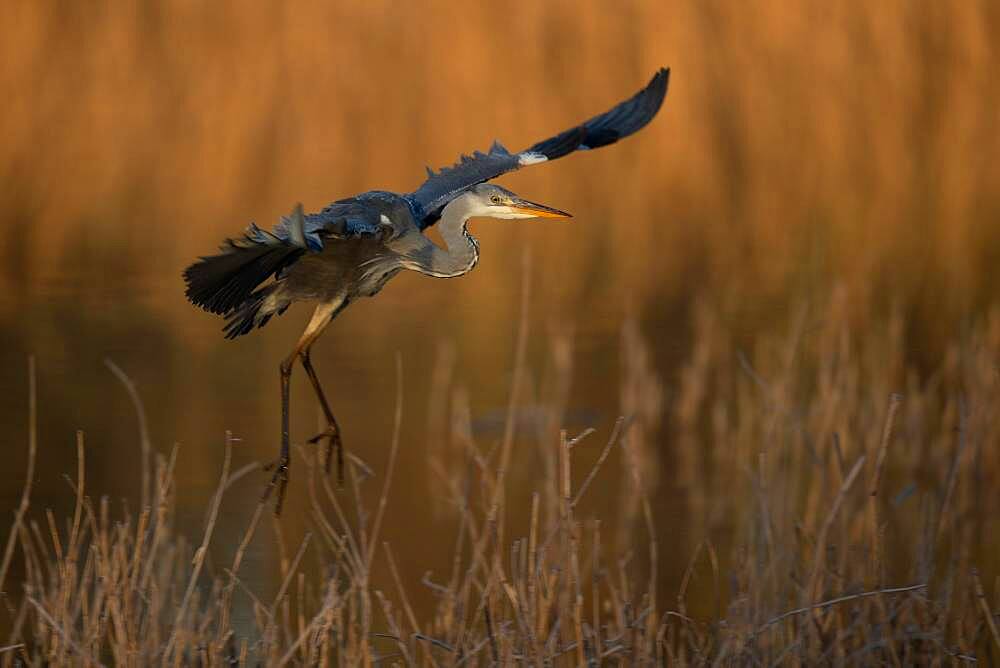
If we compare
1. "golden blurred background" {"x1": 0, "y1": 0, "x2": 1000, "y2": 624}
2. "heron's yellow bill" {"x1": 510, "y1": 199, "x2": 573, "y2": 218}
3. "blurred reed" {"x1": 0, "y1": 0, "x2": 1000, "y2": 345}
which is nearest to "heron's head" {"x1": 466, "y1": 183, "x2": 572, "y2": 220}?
"heron's yellow bill" {"x1": 510, "y1": 199, "x2": 573, "y2": 218}

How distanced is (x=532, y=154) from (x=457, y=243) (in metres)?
0.29

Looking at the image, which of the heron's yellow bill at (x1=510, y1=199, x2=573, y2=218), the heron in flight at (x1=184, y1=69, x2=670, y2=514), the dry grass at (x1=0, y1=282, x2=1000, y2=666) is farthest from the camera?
the heron's yellow bill at (x1=510, y1=199, x2=573, y2=218)

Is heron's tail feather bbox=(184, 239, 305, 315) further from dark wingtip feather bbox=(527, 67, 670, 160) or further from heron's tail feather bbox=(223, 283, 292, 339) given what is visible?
dark wingtip feather bbox=(527, 67, 670, 160)

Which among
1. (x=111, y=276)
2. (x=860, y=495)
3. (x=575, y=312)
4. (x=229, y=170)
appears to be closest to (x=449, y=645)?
(x=860, y=495)

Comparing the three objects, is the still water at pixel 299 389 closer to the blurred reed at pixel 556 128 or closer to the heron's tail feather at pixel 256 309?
the blurred reed at pixel 556 128

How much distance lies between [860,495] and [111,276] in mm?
5838

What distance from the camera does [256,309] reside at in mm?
4090

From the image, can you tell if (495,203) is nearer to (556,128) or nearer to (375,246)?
(375,246)

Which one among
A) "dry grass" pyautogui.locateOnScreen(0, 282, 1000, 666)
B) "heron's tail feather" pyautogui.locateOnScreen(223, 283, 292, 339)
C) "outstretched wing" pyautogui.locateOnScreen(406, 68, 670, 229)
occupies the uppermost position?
"outstretched wing" pyautogui.locateOnScreen(406, 68, 670, 229)

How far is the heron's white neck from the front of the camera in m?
4.09

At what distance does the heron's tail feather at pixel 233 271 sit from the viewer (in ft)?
11.5

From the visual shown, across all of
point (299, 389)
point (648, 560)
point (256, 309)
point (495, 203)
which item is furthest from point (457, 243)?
point (299, 389)

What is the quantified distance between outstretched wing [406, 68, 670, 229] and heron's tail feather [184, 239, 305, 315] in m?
0.59

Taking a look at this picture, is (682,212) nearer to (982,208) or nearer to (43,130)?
(982,208)
